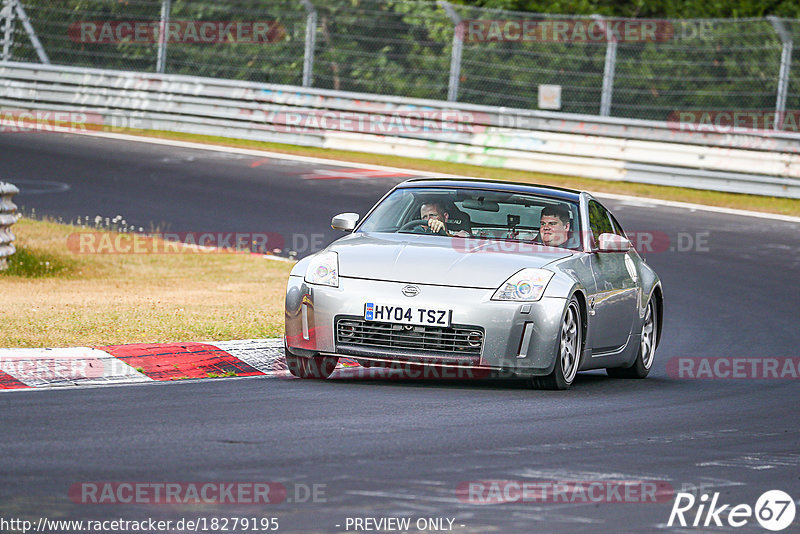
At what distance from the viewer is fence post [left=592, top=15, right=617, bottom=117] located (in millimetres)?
23203

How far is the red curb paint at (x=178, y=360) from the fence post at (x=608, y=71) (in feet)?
48.2

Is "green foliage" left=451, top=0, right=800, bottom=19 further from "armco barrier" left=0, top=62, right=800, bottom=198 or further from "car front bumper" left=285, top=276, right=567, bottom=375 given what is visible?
"car front bumper" left=285, top=276, right=567, bottom=375

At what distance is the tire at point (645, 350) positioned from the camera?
10898mm

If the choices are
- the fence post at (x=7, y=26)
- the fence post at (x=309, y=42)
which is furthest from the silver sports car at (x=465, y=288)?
the fence post at (x=7, y=26)

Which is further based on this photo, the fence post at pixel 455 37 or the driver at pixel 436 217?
the fence post at pixel 455 37

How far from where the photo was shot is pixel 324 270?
29.5ft

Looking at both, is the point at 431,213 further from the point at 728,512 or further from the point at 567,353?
the point at 728,512

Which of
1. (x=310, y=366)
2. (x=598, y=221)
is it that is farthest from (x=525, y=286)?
(x=598, y=221)

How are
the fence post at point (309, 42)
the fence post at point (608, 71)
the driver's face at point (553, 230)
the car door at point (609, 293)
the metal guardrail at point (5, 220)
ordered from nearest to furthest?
the car door at point (609, 293)
the driver's face at point (553, 230)
the metal guardrail at point (5, 220)
the fence post at point (608, 71)
the fence post at point (309, 42)

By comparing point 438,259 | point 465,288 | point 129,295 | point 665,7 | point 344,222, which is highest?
point 665,7

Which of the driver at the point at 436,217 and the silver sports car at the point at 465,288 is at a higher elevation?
the driver at the point at 436,217

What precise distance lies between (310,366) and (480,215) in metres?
1.77

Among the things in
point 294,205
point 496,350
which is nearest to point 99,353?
point 496,350

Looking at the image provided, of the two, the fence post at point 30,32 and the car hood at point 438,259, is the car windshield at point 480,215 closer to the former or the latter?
the car hood at point 438,259
